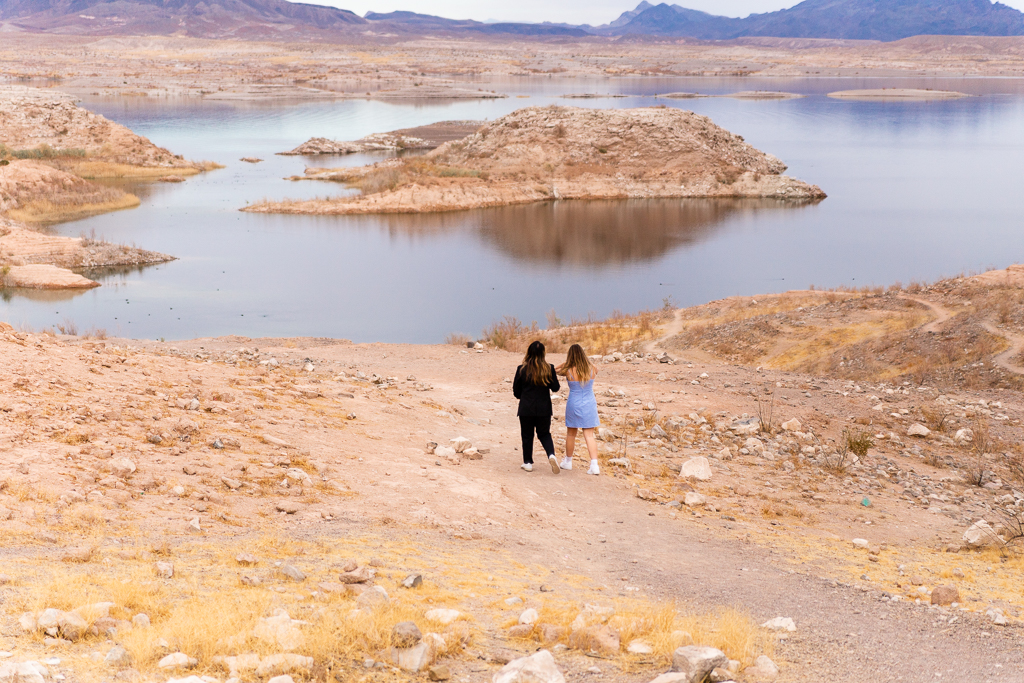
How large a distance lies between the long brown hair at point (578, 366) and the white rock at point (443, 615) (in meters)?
3.69

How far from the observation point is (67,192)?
37.5m

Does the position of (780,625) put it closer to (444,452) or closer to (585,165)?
(444,452)

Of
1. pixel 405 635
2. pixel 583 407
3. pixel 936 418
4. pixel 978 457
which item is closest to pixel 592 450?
pixel 583 407

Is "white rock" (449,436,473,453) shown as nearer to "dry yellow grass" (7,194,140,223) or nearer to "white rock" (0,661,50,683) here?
"white rock" (0,661,50,683)

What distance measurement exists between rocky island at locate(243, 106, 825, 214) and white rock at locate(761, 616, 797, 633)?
121ft

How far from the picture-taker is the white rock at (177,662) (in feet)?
12.2

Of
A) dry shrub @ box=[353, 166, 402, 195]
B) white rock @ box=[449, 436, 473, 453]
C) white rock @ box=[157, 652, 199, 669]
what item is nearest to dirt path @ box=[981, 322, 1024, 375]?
white rock @ box=[449, 436, 473, 453]

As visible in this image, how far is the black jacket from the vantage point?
8.02 metres

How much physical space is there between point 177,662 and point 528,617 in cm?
184

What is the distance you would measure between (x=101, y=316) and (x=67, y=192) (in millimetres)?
19130

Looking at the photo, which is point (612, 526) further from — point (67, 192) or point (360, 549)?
point (67, 192)

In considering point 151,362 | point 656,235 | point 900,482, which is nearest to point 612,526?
point 900,482

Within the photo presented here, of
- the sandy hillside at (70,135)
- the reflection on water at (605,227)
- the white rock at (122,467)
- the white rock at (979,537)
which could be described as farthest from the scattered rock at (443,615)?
the sandy hillside at (70,135)

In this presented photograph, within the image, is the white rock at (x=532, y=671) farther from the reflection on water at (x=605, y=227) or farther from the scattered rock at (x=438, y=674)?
the reflection on water at (x=605, y=227)
